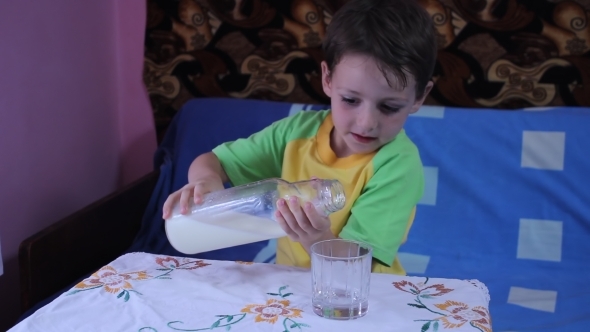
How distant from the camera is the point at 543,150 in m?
1.64

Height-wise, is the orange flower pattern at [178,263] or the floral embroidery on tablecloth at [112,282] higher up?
the floral embroidery on tablecloth at [112,282]

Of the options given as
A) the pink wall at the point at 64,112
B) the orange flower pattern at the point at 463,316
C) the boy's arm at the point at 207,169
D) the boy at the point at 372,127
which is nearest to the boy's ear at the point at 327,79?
the boy at the point at 372,127

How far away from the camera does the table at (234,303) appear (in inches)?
27.7

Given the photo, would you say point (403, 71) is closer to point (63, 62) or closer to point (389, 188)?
point (389, 188)

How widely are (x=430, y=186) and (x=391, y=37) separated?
784 mm

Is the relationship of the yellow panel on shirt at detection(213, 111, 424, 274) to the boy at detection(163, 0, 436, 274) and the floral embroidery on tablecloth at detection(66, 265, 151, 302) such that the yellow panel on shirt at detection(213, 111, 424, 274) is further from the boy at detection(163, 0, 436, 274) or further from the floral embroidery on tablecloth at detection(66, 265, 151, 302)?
the floral embroidery on tablecloth at detection(66, 265, 151, 302)

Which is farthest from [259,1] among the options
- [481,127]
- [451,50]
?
[481,127]

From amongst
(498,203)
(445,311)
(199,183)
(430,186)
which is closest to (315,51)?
(430,186)

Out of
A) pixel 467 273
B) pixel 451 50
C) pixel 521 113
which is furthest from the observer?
pixel 451 50

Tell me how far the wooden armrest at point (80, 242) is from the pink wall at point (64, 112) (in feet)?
0.61

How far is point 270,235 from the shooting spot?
83 cm

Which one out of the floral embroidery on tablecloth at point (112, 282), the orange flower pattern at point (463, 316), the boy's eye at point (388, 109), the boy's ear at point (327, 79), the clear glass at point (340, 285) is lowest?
the floral embroidery on tablecloth at point (112, 282)

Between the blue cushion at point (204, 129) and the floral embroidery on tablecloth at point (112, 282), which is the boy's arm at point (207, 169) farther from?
the blue cushion at point (204, 129)

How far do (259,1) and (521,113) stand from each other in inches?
30.6
